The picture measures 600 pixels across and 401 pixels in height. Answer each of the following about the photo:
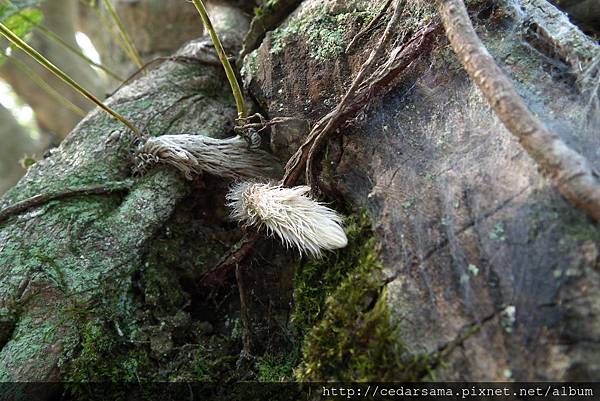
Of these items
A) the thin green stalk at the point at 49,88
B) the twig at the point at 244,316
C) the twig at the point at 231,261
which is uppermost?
the thin green stalk at the point at 49,88

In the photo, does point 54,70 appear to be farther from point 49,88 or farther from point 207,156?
point 49,88

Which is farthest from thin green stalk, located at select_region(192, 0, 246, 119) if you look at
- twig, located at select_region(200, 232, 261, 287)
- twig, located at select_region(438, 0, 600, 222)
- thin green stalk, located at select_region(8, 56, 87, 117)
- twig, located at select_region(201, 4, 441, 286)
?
thin green stalk, located at select_region(8, 56, 87, 117)

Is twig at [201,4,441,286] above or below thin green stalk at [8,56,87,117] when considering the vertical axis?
below

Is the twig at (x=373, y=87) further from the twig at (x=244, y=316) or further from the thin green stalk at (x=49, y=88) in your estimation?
the thin green stalk at (x=49, y=88)

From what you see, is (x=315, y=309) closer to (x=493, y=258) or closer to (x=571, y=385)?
(x=493, y=258)

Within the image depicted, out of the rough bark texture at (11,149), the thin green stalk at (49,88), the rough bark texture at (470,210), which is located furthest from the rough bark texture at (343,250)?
the rough bark texture at (11,149)

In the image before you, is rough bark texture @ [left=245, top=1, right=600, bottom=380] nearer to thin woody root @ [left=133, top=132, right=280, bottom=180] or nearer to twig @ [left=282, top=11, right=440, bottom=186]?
twig @ [left=282, top=11, right=440, bottom=186]

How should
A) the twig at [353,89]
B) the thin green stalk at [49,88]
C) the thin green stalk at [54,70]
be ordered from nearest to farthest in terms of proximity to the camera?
the twig at [353,89] < the thin green stalk at [54,70] < the thin green stalk at [49,88]
